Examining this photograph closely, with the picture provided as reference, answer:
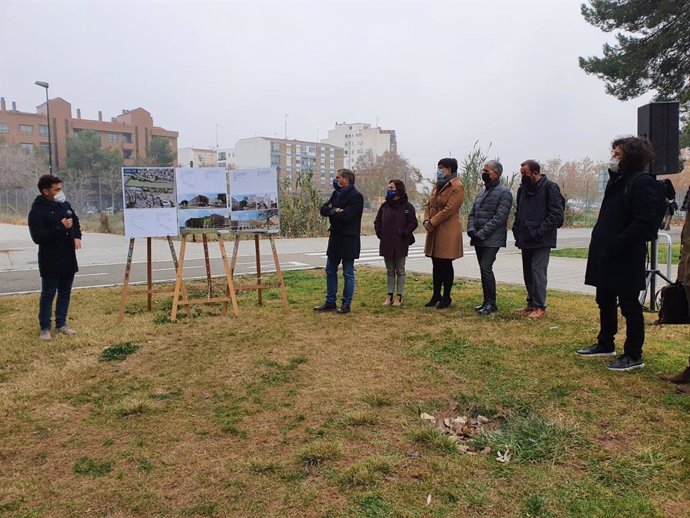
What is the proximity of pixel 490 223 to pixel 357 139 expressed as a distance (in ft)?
432

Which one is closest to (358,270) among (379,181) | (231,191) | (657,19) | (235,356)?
(231,191)

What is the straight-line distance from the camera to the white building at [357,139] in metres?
119

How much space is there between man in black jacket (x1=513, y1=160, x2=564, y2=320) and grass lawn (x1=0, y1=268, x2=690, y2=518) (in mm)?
643

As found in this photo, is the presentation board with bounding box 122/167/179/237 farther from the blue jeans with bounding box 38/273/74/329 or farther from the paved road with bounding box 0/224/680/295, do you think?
the paved road with bounding box 0/224/680/295

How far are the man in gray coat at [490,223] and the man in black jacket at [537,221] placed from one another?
193mm

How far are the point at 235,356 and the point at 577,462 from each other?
10.3ft

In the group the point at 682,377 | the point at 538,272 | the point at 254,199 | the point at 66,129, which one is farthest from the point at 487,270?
the point at 66,129

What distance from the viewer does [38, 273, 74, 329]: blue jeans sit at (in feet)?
18.6

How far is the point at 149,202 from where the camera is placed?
6.51 meters

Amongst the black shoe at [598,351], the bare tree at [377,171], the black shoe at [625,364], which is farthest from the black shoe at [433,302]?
the bare tree at [377,171]

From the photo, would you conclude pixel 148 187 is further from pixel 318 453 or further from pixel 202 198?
pixel 318 453

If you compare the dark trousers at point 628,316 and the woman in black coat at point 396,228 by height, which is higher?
the woman in black coat at point 396,228

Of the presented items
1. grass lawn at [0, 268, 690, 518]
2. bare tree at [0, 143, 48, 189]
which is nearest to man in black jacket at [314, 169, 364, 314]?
grass lawn at [0, 268, 690, 518]

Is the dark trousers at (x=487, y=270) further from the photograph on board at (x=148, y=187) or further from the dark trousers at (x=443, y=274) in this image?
the photograph on board at (x=148, y=187)
